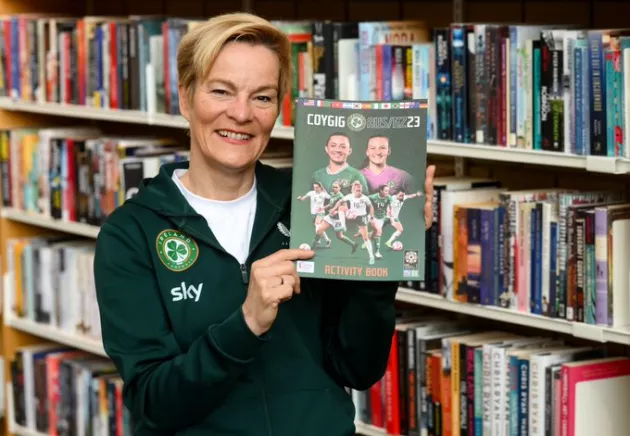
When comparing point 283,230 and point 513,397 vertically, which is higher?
point 283,230

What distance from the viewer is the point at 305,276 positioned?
1.85 meters

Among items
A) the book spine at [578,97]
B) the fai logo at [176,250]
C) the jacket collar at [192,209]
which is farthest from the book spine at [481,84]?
the fai logo at [176,250]

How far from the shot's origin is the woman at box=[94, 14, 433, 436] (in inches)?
73.3

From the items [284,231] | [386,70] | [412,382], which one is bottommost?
[412,382]

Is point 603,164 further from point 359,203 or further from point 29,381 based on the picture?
point 29,381

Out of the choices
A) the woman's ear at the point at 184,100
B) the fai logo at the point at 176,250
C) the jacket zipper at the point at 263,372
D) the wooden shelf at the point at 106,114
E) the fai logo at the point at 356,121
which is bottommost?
the jacket zipper at the point at 263,372

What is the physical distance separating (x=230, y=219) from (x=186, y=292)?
0.52 feet

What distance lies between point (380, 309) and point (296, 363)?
0.17 meters

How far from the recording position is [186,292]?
74.8 inches

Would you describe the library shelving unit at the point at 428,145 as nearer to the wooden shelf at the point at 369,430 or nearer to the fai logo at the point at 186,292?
the wooden shelf at the point at 369,430

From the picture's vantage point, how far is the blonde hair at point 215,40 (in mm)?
1890

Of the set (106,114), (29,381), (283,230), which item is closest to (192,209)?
(283,230)

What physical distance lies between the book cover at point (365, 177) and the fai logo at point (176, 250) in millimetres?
179

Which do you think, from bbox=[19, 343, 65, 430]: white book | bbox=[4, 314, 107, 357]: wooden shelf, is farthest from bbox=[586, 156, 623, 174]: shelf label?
bbox=[19, 343, 65, 430]: white book
